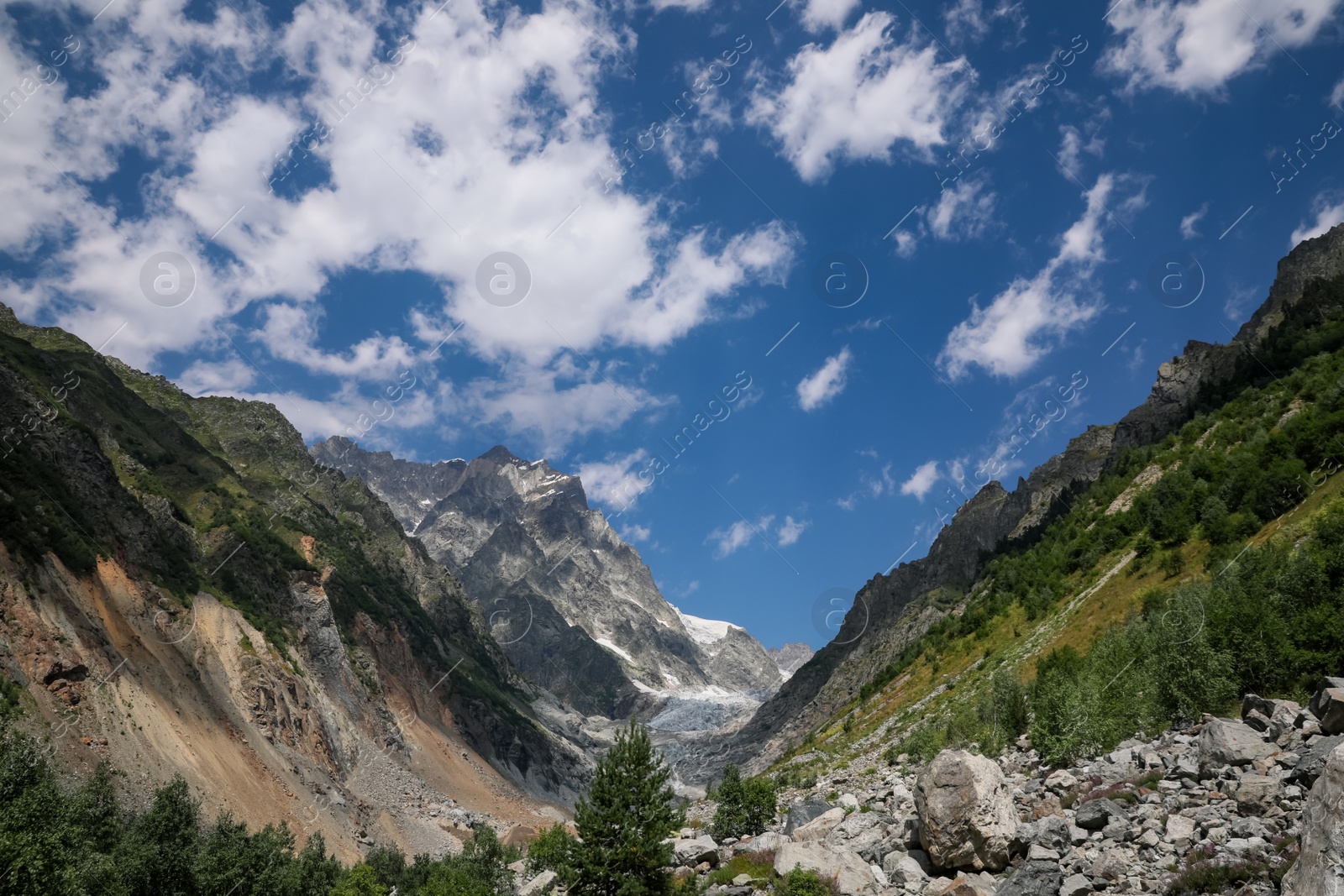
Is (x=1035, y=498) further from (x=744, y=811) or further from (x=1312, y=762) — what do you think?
(x=1312, y=762)

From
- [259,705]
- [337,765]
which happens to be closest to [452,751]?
[337,765]

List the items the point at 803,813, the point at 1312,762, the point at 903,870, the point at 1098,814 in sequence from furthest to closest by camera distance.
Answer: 1. the point at 803,813
2. the point at 903,870
3. the point at 1098,814
4. the point at 1312,762

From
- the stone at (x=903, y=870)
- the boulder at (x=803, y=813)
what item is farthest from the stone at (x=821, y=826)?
the stone at (x=903, y=870)

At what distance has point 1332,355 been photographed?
5916cm

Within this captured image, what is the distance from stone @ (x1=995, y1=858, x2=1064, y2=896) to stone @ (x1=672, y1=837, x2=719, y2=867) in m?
11.6

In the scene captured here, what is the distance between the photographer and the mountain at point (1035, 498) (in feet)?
254

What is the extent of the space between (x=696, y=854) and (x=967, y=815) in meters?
10.8

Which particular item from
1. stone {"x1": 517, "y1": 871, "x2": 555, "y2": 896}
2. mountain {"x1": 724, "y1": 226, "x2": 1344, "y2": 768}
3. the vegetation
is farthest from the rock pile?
mountain {"x1": 724, "y1": 226, "x2": 1344, "y2": 768}

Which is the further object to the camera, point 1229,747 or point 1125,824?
point 1229,747

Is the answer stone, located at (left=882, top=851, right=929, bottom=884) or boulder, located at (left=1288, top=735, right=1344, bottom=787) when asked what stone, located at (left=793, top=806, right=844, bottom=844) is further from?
boulder, located at (left=1288, top=735, right=1344, bottom=787)

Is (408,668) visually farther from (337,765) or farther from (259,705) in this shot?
(259,705)

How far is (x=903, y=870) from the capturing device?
19.0 meters

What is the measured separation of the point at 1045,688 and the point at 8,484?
7341cm

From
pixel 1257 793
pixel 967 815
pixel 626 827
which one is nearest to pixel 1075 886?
pixel 967 815
